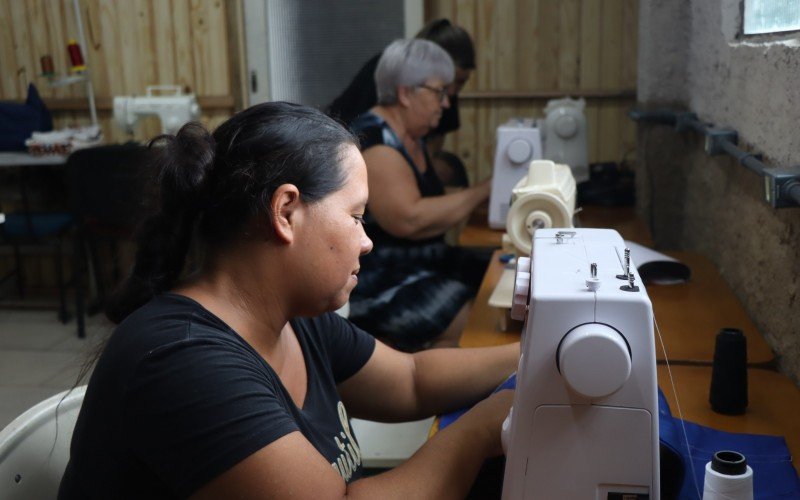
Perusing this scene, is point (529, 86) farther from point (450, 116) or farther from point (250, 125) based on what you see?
point (250, 125)

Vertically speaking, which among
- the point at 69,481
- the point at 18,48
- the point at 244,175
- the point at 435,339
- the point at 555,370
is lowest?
the point at 435,339

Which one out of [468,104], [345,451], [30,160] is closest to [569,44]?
[468,104]

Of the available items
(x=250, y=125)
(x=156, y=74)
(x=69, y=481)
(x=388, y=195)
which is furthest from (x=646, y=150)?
(x=156, y=74)

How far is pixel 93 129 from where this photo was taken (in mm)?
4375

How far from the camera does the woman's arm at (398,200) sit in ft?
8.23

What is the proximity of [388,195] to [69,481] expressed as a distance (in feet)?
5.27

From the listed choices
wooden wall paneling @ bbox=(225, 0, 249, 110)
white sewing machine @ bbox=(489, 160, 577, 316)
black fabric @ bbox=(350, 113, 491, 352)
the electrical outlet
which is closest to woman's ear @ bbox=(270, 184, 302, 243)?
white sewing machine @ bbox=(489, 160, 577, 316)

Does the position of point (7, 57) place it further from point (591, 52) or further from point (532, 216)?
point (532, 216)

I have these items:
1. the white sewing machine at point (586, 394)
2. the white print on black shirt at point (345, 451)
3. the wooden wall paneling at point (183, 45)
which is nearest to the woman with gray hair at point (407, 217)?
the white print on black shirt at point (345, 451)

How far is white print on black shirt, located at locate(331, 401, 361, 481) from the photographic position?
1206 millimetres

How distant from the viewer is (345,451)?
4.08ft

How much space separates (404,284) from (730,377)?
125cm

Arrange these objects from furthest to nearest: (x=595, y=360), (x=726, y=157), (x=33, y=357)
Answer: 1. (x=33, y=357)
2. (x=726, y=157)
3. (x=595, y=360)

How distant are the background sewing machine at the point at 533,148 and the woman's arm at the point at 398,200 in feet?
0.83
